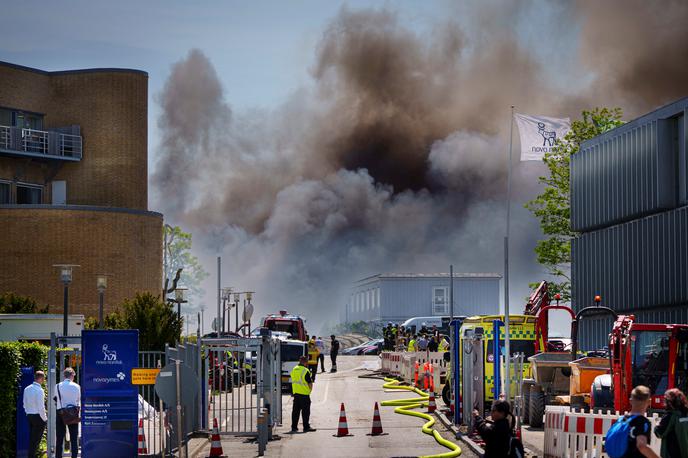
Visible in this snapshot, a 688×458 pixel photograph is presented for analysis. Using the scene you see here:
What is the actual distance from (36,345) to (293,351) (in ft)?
74.2

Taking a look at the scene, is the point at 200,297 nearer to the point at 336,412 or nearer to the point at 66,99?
the point at 66,99

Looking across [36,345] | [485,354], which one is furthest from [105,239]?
[36,345]

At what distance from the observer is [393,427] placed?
27.0 m

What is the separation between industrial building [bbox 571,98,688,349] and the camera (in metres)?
37.7

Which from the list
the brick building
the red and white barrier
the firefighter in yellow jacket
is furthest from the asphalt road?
the brick building

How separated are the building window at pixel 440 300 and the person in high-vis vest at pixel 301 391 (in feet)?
213

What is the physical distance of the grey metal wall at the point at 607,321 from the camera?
3731 cm

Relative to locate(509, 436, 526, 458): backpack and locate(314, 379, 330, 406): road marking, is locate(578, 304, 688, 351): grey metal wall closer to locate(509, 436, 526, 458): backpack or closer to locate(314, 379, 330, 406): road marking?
locate(314, 379, 330, 406): road marking

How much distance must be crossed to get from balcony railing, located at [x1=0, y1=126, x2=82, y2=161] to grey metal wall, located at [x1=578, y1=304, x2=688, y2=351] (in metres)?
31.6

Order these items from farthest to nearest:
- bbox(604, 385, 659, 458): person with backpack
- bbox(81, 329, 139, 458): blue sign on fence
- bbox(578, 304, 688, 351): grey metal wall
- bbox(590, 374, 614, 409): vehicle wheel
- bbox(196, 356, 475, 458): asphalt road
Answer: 1. bbox(578, 304, 688, 351): grey metal wall
2. bbox(196, 356, 475, 458): asphalt road
3. bbox(590, 374, 614, 409): vehicle wheel
4. bbox(81, 329, 139, 458): blue sign on fence
5. bbox(604, 385, 659, 458): person with backpack

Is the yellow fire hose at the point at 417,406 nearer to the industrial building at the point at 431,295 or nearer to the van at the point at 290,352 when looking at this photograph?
the van at the point at 290,352

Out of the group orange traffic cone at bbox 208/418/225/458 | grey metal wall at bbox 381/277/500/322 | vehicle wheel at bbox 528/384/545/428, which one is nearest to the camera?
orange traffic cone at bbox 208/418/225/458

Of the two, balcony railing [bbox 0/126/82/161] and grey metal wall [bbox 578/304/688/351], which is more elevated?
balcony railing [bbox 0/126/82/161]

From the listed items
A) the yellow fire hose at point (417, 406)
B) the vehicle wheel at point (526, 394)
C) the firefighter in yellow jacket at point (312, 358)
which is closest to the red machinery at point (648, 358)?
the yellow fire hose at point (417, 406)
